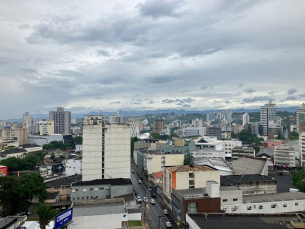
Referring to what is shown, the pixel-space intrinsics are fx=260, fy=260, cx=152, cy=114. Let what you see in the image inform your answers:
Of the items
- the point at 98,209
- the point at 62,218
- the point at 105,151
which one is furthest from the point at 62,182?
the point at 62,218

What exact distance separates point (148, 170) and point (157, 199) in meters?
A: 18.5

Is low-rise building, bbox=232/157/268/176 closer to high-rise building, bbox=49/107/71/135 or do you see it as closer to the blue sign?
the blue sign

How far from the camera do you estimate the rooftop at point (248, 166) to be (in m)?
58.7

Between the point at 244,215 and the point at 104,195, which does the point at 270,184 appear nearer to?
the point at 244,215

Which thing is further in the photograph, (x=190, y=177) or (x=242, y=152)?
(x=242, y=152)

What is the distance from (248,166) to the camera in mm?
63781

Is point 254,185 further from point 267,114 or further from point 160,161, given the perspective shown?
point 267,114

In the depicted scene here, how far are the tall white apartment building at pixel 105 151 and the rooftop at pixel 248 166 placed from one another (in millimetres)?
25807

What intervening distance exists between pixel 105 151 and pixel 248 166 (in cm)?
3534

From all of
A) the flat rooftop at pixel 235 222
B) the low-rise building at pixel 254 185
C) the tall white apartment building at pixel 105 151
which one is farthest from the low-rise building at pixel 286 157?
the flat rooftop at pixel 235 222

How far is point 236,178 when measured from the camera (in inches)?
1823

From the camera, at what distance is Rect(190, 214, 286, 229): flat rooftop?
25312 mm

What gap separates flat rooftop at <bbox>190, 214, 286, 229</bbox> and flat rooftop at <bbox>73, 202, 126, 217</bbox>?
1026cm

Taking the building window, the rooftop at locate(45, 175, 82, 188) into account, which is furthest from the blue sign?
the rooftop at locate(45, 175, 82, 188)
